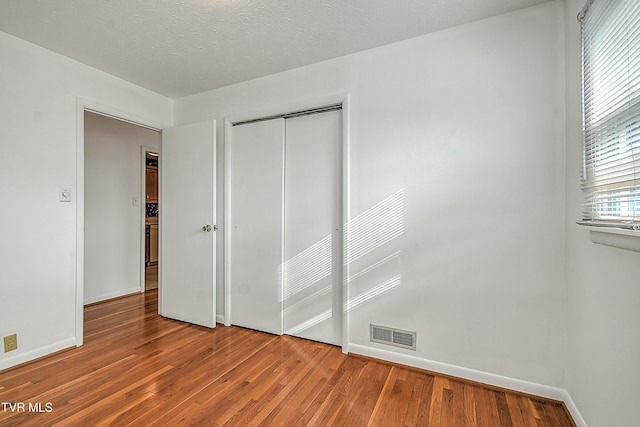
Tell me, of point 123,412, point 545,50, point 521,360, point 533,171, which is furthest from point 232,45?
point 521,360

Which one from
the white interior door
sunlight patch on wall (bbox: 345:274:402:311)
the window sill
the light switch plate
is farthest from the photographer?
the white interior door

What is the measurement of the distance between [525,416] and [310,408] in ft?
4.00

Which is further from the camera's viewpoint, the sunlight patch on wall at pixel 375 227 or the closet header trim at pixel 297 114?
the closet header trim at pixel 297 114

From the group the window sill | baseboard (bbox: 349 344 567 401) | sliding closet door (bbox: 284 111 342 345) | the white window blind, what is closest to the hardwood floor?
baseboard (bbox: 349 344 567 401)

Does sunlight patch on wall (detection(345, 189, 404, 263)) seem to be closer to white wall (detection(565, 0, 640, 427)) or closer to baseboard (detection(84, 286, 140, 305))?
white wall (detection(565, 0, 640, 427))

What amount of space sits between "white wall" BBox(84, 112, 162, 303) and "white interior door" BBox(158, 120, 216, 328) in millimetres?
842

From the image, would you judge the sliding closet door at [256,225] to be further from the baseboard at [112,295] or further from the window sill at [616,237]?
the window sill at [616,237]

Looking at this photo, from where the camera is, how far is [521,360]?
192cm

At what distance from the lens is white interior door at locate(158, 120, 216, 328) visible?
3049 mm

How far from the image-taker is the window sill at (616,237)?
1.06 meters

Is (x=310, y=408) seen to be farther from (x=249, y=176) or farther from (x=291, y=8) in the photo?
(x=291, y=8)

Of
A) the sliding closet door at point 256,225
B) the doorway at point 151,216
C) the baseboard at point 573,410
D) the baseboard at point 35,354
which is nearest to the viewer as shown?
the baseboard at point 573,410

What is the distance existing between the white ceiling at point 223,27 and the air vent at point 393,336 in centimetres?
220

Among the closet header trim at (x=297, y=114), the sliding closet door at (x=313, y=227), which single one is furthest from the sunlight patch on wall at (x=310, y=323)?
the closet header trim at (x=297, y=114)
